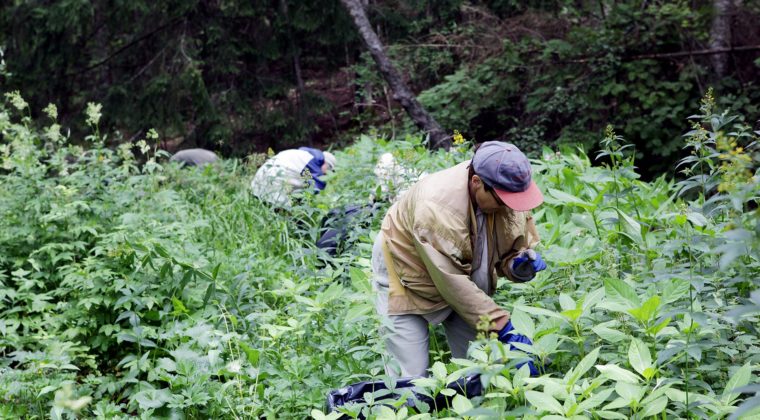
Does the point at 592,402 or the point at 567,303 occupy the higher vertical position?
the point at 567,303

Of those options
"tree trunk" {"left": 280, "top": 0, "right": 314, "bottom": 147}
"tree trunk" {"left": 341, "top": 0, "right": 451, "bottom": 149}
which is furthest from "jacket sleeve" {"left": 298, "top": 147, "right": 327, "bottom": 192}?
"tree trunk" {"left": 280, "top": 0, "right": 314, "bottom": 147}

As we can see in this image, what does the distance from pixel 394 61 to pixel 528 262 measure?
8.40 meters

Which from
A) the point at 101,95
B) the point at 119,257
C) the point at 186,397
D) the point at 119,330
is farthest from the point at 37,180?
the point at 101,95

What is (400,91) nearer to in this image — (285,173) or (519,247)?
(285,173)

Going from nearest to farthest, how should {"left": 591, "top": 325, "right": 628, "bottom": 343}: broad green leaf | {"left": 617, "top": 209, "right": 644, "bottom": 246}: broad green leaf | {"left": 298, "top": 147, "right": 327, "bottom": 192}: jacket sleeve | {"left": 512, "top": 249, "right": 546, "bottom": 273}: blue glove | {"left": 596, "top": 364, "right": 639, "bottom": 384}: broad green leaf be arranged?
{"left": 596, "top": 364, "right": 639, "bottom": 384}: broad green leaf, {"left": 591, "top": 325, "right": 628, "bottom": 343}: broad green leaf, {"left": 512, "top": 249, "right": 546, "bottom": 273}: blue glove, {"left": 617, "top": 209, "right": 644, "bottom": 246}: broad green leaf, {"left": 298, "top": 147, "right": 327, "bottom": 192}: jacket sleeve

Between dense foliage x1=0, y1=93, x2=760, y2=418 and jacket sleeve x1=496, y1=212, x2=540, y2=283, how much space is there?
0.20 meters

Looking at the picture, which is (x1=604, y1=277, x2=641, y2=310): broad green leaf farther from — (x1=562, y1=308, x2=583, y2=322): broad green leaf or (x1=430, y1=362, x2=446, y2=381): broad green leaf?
(x1=430, y1=362, x2=446, y2=381): broad green leaf

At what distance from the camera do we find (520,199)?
3.08 metres

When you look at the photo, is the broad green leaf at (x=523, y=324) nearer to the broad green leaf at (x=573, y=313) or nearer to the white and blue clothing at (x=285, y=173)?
the broad green leaf at (x=573, y=313)

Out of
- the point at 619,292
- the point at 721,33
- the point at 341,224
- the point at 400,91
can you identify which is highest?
the point at 721,33

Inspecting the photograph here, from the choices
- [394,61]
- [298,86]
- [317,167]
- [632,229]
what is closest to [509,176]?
[632,229]

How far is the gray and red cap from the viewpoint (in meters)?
3.06

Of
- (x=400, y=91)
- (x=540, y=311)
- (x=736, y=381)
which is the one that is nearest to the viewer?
(x=736, y=381)

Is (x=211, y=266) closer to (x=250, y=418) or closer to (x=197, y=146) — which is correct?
(x=250, y=418)
